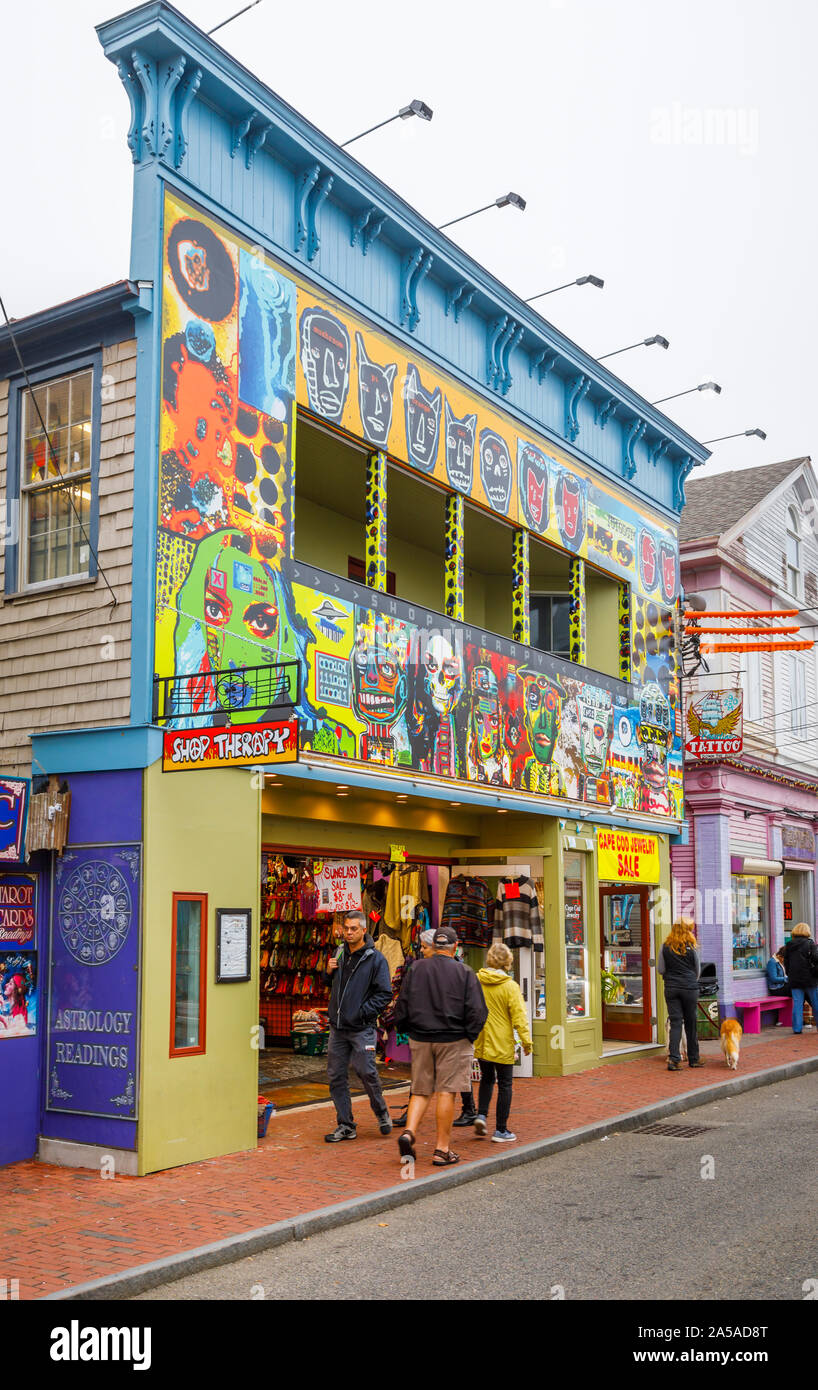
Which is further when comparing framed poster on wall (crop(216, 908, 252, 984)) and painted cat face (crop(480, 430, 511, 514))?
painted cat face (crop(480, 430, 511, 514))

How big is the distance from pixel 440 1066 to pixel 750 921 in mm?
14432

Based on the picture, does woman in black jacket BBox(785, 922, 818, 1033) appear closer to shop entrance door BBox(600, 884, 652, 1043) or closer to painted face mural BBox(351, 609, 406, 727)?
shop entrance door BBox(600, 884, 652, 1043)

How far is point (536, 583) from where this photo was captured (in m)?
18.1

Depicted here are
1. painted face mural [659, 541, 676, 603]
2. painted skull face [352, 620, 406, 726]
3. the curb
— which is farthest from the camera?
painted face mural [659, 541, 676, 603]

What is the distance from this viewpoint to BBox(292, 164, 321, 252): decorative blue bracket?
11.7 m

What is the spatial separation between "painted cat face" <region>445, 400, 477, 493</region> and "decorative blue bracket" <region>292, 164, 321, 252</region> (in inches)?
108

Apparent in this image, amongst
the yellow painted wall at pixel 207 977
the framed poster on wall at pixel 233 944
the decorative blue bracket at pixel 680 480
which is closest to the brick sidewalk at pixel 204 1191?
the yellow painted wall at pixel 207 977

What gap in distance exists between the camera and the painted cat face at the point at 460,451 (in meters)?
13.8

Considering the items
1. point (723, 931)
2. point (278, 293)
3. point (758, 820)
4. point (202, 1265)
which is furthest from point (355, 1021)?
point (758, 820)

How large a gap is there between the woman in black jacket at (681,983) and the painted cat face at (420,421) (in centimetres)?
621

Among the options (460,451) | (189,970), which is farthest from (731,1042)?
(189,970)

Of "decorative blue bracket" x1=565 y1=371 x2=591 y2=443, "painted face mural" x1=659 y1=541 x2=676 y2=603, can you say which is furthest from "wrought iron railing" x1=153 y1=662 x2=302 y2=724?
"painted face mural" x1=659 y1=541 x2=676 y2=603

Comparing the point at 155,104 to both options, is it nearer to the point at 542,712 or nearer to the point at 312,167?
the point at 312,167

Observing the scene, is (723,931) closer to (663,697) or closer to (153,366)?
(663,697)
